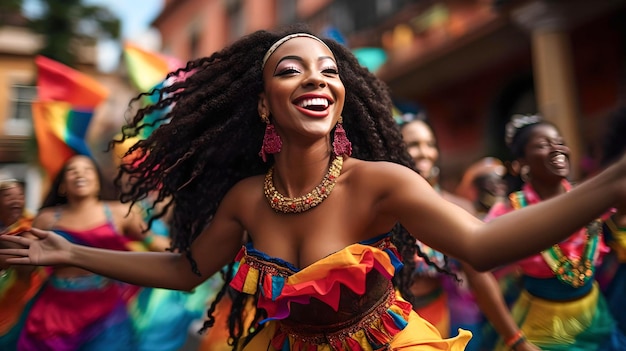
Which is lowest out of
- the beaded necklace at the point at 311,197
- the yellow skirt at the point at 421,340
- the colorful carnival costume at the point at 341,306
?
the yellow skirt at the point at 421,340

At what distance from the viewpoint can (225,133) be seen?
100 inches

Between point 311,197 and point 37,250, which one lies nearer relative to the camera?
point 311,197

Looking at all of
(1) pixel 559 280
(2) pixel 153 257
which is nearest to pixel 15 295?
(2) pixel 153 257

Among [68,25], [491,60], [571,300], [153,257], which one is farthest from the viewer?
[68,25]

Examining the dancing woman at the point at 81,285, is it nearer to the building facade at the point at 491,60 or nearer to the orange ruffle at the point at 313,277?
the orange ruffle at the point at 313,277

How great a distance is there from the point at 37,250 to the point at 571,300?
2.55m

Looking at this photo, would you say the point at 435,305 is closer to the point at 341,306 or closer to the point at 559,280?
the point at 559,280

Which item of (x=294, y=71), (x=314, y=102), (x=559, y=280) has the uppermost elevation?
(x=294, y=71)

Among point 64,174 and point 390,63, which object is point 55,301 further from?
point 390,63

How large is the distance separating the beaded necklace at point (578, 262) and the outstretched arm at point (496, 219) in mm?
1486

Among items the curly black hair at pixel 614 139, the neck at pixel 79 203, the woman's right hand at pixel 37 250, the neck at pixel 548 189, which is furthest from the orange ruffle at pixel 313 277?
the curly black hair at pixel 614 139

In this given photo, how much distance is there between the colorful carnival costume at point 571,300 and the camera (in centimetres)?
308

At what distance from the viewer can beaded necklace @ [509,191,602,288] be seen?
3.07 metres

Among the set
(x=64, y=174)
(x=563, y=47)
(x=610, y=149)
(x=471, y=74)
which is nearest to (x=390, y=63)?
(x=471, y=74)
